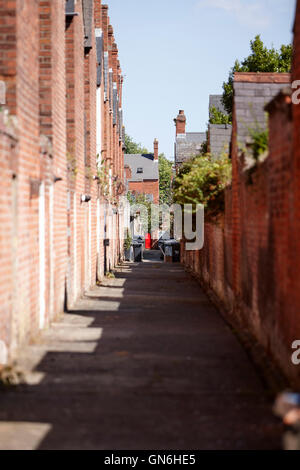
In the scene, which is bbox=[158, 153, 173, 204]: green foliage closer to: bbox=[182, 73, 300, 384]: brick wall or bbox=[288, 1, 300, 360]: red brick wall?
bbox=[182, 73, 300, 384]: brick wall

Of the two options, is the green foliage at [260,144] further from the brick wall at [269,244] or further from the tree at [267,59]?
the tree at [267,59]

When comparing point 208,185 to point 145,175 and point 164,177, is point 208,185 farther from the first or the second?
point 164,177

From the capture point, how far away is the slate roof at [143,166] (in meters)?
90.8

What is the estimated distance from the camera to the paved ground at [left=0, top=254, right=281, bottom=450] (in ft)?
17.3

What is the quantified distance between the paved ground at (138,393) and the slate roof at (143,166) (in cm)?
7998

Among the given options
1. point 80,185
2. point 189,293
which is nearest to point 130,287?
point 189,293

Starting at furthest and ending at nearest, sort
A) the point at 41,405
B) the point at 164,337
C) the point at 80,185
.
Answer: the point at 80,185
the point at 164,337
the point at 41,405

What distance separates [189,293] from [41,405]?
1197cm

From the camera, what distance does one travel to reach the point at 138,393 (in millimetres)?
6621

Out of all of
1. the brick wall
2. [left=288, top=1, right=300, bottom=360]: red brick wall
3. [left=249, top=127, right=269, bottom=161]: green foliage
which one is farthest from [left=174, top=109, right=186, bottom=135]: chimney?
[left=288, top=1, right=300, bottom=360]: red brick wall

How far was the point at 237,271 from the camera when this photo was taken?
12.4 m

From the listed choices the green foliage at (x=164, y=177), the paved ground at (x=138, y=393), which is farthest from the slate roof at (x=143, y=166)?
the paved ground at (x=138, y=393)

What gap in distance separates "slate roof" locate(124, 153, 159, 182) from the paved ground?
262ft

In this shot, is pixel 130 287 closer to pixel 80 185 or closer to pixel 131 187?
pixel 80 185
